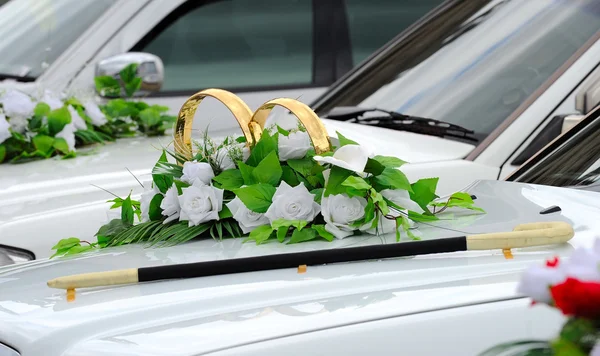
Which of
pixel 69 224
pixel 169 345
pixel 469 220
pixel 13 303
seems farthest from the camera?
pixel 69 224

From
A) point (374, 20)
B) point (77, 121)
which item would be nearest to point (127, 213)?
point (77, 121)

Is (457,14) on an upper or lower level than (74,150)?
upper

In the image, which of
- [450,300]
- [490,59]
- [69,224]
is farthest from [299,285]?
[490,59]

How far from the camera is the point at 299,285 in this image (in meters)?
1.82

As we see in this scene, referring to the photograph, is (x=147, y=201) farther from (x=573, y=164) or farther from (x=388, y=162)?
(x=573, y=164)

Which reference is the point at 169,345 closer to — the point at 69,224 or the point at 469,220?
the point at 469,220

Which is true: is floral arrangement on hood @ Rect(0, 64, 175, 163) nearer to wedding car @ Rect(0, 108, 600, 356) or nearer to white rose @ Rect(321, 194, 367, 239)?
wedding car @ Rect(0, 108, 600, 356)

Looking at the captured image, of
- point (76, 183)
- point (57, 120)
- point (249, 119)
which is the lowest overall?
point (76, 183)

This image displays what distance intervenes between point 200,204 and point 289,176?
22cm

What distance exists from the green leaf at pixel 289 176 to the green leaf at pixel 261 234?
18cm

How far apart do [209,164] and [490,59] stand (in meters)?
1.40

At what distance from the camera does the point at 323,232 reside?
2188 mm

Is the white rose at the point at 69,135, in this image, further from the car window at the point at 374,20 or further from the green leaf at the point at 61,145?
the car window at the point at 374,20

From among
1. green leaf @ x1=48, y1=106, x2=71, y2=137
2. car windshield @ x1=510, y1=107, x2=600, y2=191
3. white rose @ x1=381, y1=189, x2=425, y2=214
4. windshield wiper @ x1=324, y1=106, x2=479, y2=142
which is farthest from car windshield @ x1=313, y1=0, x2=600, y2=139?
green leaf @ x1=48, y1=106, x2=71, y2=137
